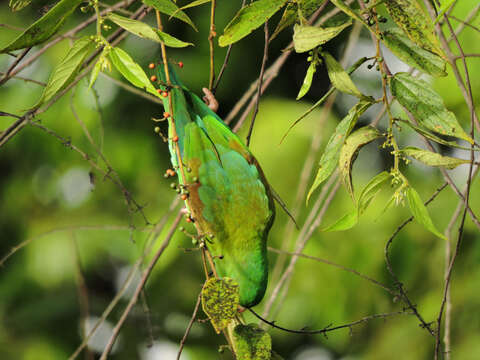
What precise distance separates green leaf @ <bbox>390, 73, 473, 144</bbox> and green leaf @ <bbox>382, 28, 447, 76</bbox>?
0.8 inches

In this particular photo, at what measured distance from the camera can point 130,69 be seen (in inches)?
24.8

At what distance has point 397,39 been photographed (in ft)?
2.20

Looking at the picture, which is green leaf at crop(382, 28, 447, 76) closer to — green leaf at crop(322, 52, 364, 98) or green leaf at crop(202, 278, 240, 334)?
green leaf at crop(322, 52, 364, 98)

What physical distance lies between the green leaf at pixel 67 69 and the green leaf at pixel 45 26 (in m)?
0.05

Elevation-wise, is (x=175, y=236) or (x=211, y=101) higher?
(x=211, y=101)

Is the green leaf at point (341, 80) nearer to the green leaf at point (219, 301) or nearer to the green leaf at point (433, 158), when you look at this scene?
the green leaf at point (433, 158)

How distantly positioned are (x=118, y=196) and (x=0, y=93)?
744 millimetres

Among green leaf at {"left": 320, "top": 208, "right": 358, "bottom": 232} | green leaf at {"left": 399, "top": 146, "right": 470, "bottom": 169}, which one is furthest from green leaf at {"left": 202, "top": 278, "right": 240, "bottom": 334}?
green leaf at {"left": 399, "top": 146, "right": 470, "bottom": 169}

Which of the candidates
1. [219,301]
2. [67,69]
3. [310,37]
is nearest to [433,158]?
[310,37]

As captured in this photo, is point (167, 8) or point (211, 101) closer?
point (167, 8)

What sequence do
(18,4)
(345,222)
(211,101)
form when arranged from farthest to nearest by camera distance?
(211,101)
(345,222)
(18,4)

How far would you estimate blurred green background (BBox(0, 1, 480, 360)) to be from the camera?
7.80 feet

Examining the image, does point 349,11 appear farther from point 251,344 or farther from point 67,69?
point 251,344

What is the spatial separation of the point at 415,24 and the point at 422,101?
111 mm
